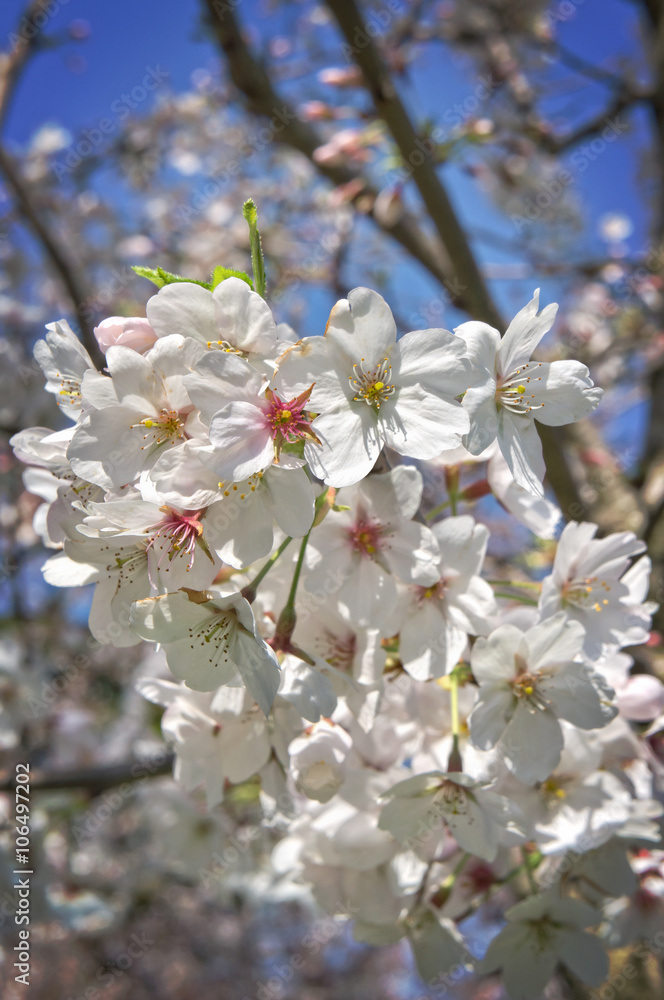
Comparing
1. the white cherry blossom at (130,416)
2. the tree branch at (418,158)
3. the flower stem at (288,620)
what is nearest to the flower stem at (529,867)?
the flower stem at (288,620)

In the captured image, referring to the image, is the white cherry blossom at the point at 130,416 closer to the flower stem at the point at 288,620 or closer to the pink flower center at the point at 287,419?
the pink flower center at the point at 287,419

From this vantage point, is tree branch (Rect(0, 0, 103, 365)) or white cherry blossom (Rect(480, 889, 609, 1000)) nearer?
white cherry blossom (Rect(480, 889, 609, 1000))

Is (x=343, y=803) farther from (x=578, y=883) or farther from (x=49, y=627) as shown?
(x=49, y=627)

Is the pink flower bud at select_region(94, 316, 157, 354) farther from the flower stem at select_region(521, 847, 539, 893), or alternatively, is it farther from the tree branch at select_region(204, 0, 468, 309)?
the tree branch at select_region(204, 0, 468, 309)

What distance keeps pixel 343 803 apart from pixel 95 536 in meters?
0.92

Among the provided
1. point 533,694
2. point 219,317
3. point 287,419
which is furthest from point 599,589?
point 219,317

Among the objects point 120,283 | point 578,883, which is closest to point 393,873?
point 578,883

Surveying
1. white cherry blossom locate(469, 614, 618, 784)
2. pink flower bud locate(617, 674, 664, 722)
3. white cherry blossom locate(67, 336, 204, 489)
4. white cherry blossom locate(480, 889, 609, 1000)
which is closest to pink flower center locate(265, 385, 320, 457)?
white cherry blossom locate(67, 336, 204, 489)

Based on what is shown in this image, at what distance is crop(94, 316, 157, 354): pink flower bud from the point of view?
1.21 metres

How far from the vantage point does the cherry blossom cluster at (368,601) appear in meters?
1.12

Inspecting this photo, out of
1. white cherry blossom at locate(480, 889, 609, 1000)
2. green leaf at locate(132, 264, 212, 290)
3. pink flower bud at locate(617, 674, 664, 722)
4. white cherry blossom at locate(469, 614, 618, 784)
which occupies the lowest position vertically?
white cherry blossom at locate(480, 889, 609, 1000)

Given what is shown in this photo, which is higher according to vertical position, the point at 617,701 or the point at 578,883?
the point at 617,701

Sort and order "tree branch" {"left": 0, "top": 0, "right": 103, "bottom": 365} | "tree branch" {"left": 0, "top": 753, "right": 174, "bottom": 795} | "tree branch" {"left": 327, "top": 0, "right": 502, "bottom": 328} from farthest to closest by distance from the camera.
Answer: "tree branch" {"left": 0, "top": 0, "right": 103, "bottom": 365}, "tree branch" {"left": 0, "top": 753, "right": 174, "bottom": 795}, "tree branch" {"left": 327, "top": 0, "right": 502, "bottom": 328}

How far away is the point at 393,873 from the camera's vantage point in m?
1.55
